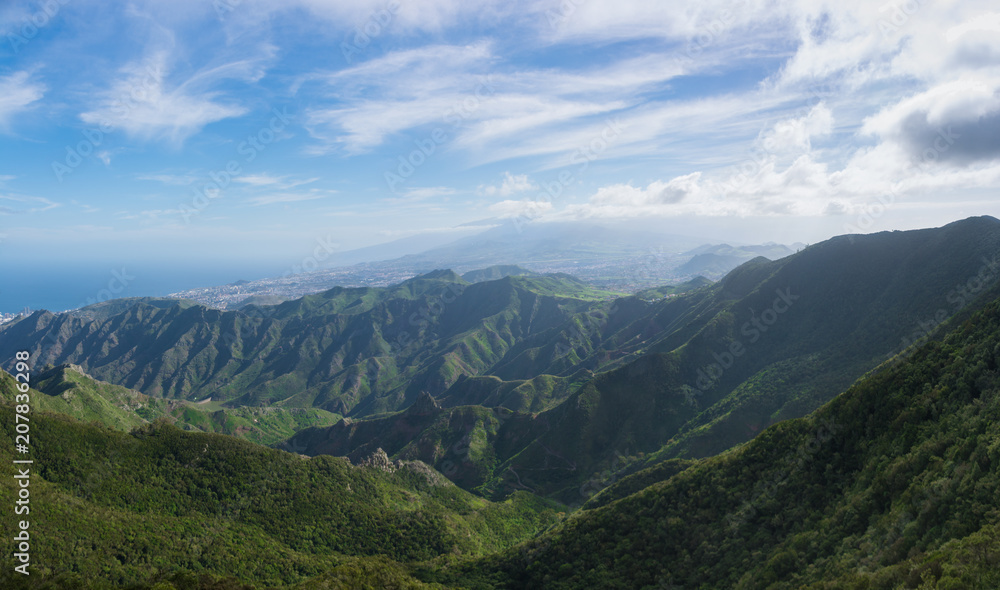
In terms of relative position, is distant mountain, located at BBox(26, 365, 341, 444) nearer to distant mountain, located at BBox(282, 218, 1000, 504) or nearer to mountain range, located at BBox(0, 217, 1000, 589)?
→ mountain range, located at BBox(0, 217, 1000, 589)

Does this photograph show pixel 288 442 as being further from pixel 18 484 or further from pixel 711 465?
pixel 711 465

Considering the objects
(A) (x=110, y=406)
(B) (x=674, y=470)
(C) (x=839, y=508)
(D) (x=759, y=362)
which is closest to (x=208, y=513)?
(B) (x=674, y=470)

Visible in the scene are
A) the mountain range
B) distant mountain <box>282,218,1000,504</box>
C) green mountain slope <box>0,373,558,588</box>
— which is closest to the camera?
the mountain range

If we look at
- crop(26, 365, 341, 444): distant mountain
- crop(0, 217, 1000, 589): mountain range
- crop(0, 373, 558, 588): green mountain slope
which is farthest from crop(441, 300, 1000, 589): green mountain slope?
crop(26, 365, 341, 444): distant mountain

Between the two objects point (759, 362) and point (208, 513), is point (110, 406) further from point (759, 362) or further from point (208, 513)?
point (759, 362)

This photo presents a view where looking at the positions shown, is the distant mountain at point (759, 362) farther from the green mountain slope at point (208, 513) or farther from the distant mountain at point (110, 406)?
the distant mountain at point (110, 406)

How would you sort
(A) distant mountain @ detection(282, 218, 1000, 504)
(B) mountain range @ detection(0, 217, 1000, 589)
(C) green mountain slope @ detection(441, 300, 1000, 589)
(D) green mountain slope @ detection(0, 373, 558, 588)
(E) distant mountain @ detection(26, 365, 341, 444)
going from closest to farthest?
1. (C) green mountain slope @ detection(441, 300, 1000, 589)
2. (B) mountain range @ detection(0, 217, 1000, 589)
3. (D) green mountain slope @ detection(0, 373, 558, 588)
4. (A) distant mountain @ detection(282, 218, 1000, 504)
5. (E) distant mountain @ detection(26, 365, 341, 444)

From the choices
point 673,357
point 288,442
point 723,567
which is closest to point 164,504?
point 723,567

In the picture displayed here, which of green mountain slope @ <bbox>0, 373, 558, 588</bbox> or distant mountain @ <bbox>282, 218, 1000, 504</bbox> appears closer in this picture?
green mountain slope @ <bbox>0, 373, 558, 588</bbox>
